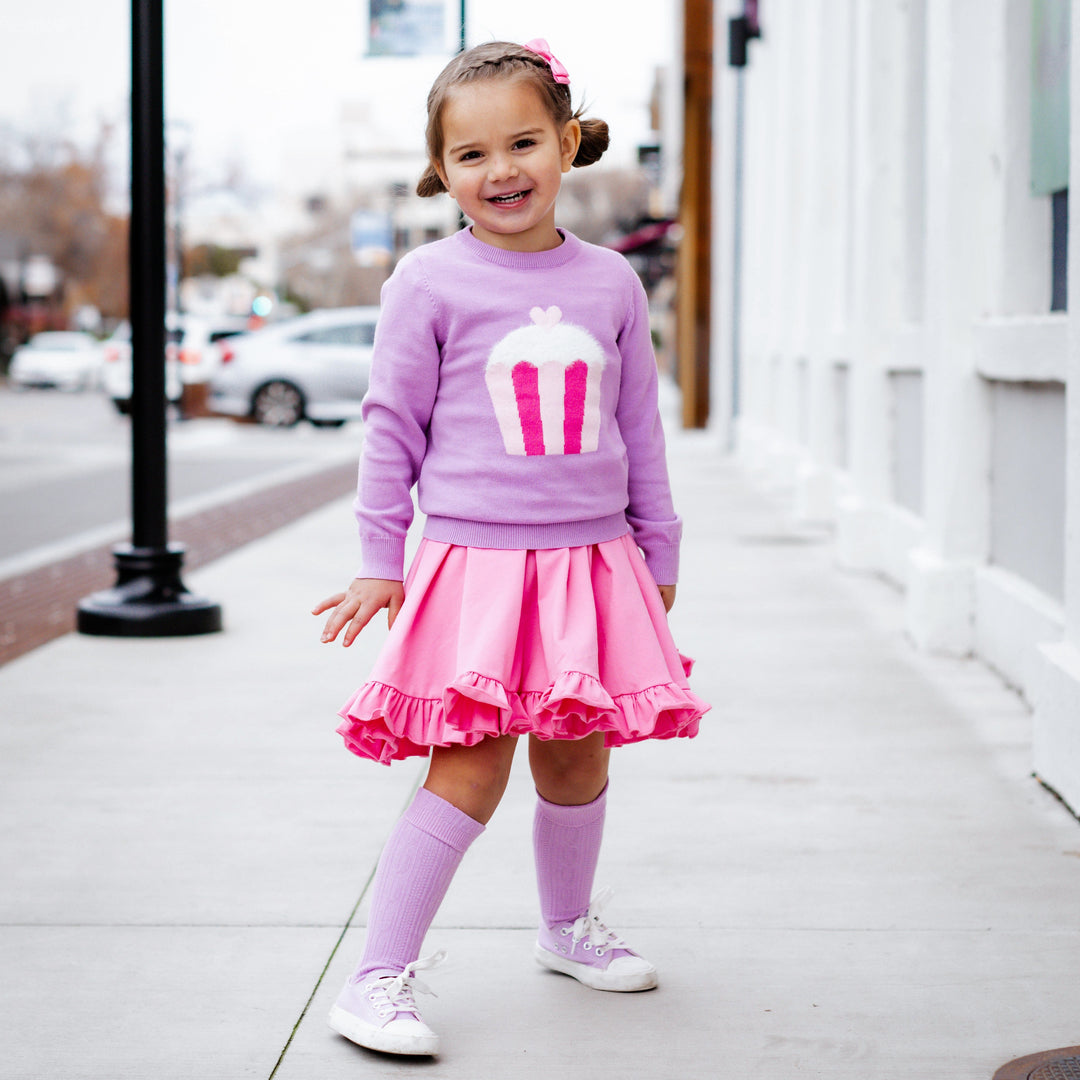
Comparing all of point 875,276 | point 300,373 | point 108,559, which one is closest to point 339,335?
point 300,373

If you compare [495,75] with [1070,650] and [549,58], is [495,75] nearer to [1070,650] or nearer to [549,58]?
[549,58]

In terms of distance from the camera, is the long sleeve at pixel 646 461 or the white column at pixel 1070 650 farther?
the white column at pixel 1070 650

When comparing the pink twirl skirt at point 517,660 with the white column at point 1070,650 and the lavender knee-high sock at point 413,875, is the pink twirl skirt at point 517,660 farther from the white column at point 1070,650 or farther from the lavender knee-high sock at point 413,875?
the white column at point 1070,650

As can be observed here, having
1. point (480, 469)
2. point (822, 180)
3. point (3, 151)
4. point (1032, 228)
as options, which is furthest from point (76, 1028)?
point (3, 151)

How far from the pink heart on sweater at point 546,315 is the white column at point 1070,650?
2054 mm

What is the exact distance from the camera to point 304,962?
327 cm

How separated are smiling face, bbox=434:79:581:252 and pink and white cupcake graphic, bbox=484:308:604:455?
175mm

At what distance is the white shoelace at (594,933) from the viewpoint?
10.4 ft

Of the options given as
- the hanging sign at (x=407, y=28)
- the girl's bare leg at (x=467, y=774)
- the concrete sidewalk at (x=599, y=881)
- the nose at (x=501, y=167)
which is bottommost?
the concrete sidewalk at (x=599, y=881)

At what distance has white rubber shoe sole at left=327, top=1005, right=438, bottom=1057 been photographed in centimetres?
279

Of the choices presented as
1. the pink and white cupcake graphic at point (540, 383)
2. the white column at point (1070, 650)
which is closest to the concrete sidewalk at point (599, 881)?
the white column at point (1070, 650)

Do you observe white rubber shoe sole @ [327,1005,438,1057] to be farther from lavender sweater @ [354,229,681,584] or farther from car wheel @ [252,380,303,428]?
car wheel @ [252,380,303,428]

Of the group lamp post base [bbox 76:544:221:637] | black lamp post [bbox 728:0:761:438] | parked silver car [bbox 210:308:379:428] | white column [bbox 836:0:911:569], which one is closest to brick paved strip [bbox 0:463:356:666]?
lamp post base [bbox 76:544:221:637]

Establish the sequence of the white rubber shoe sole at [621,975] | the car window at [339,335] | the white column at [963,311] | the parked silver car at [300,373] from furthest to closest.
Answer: the car window at [339,335]
the parked silver car at [300,373]
the white column at [963,311]
the white rubber shoe sole at [621,975]
